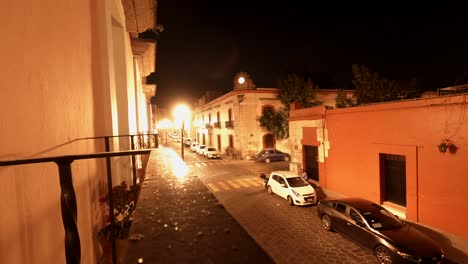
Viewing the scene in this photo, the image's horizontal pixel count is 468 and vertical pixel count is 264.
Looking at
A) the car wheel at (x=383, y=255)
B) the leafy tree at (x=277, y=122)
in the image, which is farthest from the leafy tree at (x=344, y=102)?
the car wheel at (x=383, y=255)

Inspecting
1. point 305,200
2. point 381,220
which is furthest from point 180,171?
point 305,200

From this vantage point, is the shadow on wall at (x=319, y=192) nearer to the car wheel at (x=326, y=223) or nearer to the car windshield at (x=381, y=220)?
the car wheel at (x=326, y=223)

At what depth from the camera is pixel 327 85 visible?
34.9 meters

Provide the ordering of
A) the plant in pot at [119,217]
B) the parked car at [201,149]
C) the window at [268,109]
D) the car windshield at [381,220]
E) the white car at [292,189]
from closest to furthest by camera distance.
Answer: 1. the plant in pot at [119,217]
2. the car windshield at [381,220]
3. the white car at [292,189]
4. the window at [268,109]
5. the parked car at [201,149]

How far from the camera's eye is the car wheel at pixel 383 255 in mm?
7161

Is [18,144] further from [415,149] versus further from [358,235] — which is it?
[415,149]

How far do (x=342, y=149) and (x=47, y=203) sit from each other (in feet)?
44.9

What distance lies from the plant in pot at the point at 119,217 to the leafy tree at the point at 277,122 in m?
23.7

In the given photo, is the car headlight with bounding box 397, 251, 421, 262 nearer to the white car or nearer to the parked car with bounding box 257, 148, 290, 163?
the white car

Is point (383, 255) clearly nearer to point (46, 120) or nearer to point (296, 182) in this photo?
point (296, 182)

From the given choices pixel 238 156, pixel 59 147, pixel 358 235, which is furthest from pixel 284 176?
pixel 238 156

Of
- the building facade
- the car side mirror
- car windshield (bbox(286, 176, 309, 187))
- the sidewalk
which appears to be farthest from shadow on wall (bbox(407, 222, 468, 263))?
the building facade

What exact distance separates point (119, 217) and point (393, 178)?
11.2 m

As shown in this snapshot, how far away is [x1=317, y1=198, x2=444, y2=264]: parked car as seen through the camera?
22.4ft
